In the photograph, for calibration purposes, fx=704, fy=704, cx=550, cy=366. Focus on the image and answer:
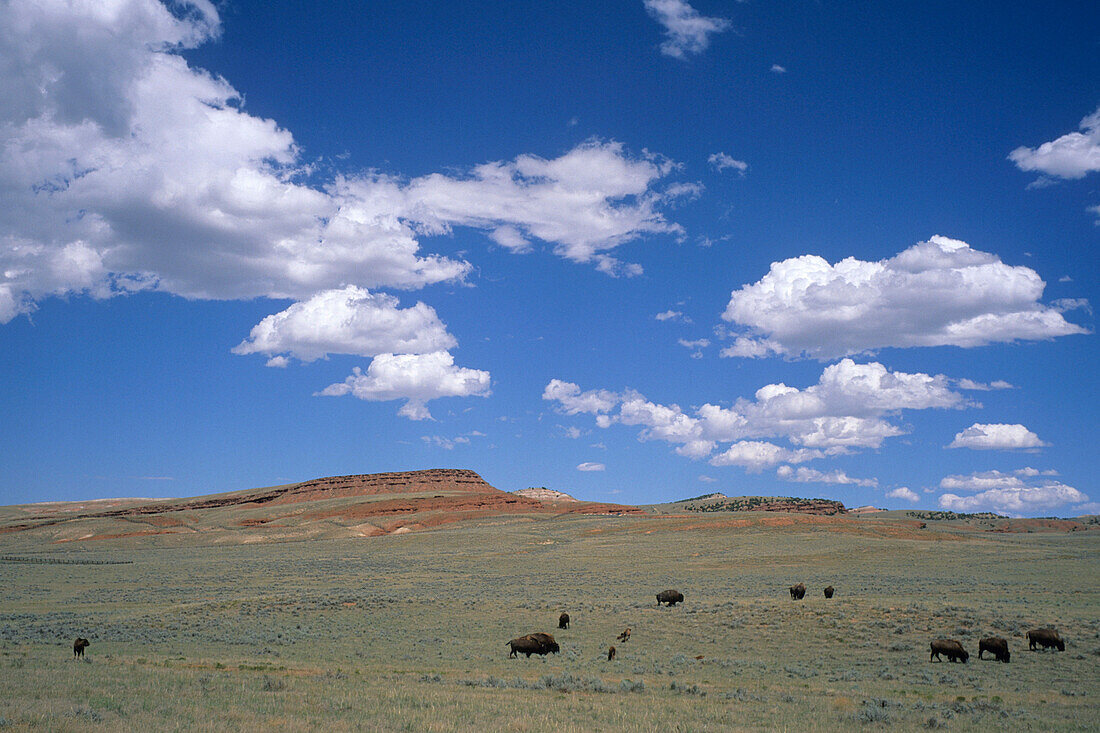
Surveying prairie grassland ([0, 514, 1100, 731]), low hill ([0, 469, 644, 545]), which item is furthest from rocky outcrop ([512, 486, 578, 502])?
prairie grassland ([0, 514, 1100, 731])

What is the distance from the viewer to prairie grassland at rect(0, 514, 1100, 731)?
14516mm

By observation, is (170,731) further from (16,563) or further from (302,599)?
(16,563)

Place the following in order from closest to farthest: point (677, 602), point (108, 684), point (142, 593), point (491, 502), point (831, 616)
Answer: point (108, 684) → point (831, 616) → point (677, 602) → point (142, 593) → point (491, 502)

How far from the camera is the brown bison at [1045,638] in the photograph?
73.4 feet

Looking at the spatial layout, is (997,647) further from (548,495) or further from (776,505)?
(548,495)

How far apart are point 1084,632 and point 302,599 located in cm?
3418

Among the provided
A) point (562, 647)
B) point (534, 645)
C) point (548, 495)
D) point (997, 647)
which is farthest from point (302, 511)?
point (997, 647)

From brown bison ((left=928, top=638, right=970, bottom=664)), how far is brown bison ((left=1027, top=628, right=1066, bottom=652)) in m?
2.60

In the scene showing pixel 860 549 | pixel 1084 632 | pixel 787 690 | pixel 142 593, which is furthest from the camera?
pixel 860 549

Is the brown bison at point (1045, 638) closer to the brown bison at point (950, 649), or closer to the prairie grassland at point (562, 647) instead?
the prairie grassland at point (562, 647)

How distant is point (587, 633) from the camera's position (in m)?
27.8

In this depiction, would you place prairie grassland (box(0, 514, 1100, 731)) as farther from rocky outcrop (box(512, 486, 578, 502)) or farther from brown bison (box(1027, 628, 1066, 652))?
rocky outcrop (box(512, 486, 578, 502))

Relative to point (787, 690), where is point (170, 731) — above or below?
above

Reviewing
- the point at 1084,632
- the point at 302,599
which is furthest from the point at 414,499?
the point at 1084,632
